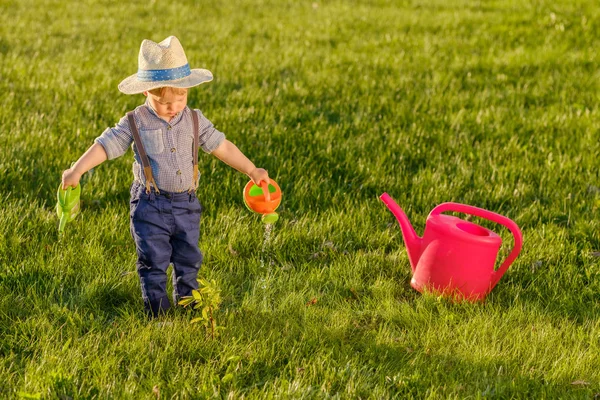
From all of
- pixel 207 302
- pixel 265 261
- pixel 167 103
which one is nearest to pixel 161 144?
pixel 167 103

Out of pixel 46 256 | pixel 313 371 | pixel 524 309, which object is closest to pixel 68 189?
pixel 46 256

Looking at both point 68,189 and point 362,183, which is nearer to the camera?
point 68,189

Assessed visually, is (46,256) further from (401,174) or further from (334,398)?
(401,174)

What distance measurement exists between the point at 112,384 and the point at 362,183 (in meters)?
2.90

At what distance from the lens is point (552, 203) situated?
557 cm

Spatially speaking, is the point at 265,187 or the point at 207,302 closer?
the point at 207,302

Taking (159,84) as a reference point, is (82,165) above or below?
below

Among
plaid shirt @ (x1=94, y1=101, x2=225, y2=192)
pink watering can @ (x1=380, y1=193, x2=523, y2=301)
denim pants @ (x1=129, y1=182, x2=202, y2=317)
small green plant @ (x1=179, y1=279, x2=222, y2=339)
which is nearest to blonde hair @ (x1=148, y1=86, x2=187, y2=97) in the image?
A: plaid shirt @ (x1=94, y1=101, x2=225, y2=192)

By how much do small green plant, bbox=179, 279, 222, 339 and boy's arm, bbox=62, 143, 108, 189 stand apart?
0.75 meters

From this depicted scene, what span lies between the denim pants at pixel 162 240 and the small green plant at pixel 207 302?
0.19 m

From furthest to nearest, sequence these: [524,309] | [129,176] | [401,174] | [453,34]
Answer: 1. [453,34]
2. [401,174]
3. [129,176]
4. [524,309]

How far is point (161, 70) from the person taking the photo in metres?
3.49

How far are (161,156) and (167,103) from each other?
0.27 meters

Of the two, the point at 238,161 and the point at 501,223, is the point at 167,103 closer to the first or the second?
the point at 238,161
